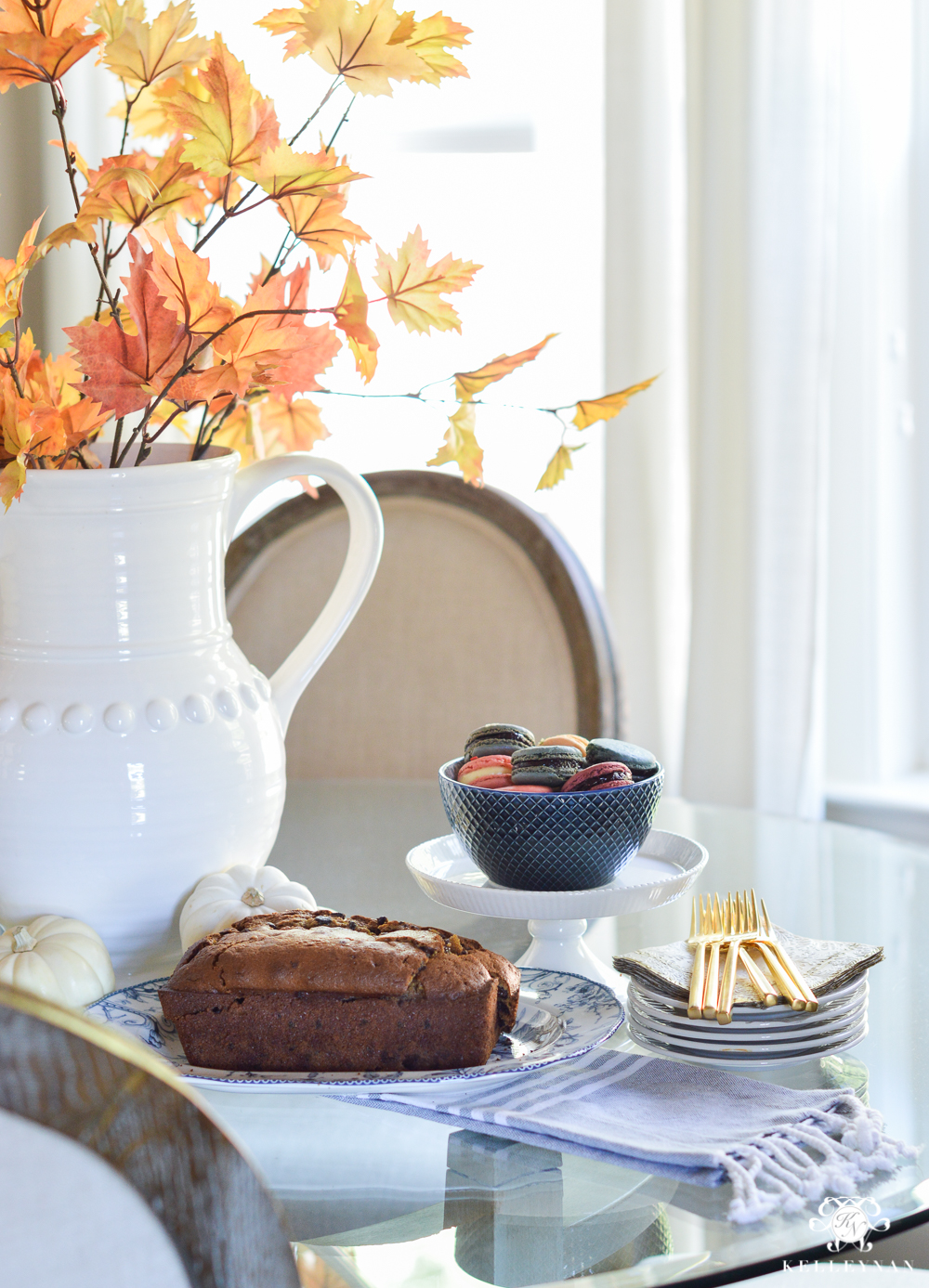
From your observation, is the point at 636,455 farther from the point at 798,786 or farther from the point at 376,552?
the point at 376,552

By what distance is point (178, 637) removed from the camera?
2.32 feet

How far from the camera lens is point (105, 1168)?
0.30 m

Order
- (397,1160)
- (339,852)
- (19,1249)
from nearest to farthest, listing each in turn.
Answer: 1. (19,1249)
2. (397,1160)
3. (339,852)

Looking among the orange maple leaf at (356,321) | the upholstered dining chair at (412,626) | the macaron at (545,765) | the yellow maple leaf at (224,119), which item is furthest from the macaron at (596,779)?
the upholstered dining chair at (412,626)

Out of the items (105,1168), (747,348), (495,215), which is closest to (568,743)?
(105,1168)

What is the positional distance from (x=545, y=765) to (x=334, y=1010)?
0.20m

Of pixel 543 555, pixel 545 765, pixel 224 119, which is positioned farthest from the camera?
pixel 543 555

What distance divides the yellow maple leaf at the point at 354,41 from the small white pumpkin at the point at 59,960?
1.43 feet

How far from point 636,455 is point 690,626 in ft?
0.91

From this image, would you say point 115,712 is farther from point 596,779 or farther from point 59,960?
point 596,779

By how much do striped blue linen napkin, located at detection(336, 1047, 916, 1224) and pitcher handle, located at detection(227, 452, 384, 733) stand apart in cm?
29

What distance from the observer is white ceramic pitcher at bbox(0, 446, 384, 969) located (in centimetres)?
67

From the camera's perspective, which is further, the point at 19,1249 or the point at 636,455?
the point at 636,455

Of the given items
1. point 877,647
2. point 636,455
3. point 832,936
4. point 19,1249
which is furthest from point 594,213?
point 19,1249
